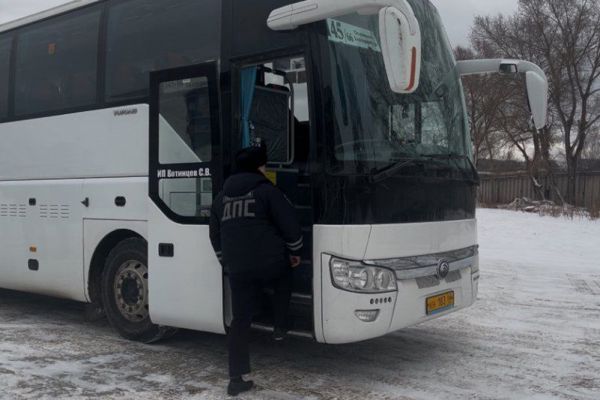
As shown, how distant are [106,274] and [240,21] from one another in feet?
9.99

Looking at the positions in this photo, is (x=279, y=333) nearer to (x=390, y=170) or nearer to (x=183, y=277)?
(x=183, y=277)

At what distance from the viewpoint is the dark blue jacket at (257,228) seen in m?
5.06

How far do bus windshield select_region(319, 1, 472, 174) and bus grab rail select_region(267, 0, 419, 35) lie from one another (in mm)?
206

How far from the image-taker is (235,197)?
203 inches

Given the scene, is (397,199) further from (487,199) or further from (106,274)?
(487,199)

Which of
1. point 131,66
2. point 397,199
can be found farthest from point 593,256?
point 131,66

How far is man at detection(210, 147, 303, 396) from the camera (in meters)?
5.07

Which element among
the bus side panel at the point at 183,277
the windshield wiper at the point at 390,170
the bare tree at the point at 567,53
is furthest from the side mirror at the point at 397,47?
the bare tree at the point at 567,53

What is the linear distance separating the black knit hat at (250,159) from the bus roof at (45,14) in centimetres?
322

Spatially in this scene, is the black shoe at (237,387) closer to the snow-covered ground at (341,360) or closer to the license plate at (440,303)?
the snow-covered ground at (341,360)

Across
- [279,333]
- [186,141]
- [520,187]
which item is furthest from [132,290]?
[520,187]

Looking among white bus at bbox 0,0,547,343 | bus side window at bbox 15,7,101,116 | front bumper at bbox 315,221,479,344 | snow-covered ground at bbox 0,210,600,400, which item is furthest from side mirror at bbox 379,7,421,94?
bus side window at bbox 15,7,101,116

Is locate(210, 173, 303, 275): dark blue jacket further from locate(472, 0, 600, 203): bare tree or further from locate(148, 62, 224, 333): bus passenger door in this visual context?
locate(472, 0, 600, 203): bare tree

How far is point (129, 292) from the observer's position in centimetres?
671
